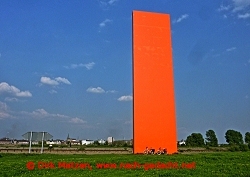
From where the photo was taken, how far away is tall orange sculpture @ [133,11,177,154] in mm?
19812

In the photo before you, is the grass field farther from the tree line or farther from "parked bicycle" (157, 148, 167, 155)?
the tree line

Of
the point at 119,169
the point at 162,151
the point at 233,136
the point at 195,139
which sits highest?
the point at 233,136

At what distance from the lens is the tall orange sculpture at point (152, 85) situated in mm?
19812

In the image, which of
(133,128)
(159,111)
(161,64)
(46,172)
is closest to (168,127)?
(159,111)

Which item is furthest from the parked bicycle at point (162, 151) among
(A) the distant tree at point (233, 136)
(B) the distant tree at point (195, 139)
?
(A) the distant tree at point (233, 136)

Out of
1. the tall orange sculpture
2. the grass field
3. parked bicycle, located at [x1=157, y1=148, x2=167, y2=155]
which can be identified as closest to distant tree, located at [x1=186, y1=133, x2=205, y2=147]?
the tall orange sculpture

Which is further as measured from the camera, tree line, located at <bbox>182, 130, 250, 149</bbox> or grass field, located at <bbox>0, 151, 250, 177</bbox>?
tree line, located at <bbox>182, 130, 250, 149</bbox>

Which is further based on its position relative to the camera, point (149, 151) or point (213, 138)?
point (213, 138)

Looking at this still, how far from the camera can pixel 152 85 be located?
2058 centimetres

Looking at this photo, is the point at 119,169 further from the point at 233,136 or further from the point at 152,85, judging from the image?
the point at 233,136

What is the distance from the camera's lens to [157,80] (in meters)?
20.8

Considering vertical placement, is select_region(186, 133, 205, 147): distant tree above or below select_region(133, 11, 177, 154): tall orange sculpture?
below

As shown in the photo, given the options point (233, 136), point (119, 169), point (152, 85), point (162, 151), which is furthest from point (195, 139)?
point (119, 169)

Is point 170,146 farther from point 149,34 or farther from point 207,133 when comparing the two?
point 207,133
